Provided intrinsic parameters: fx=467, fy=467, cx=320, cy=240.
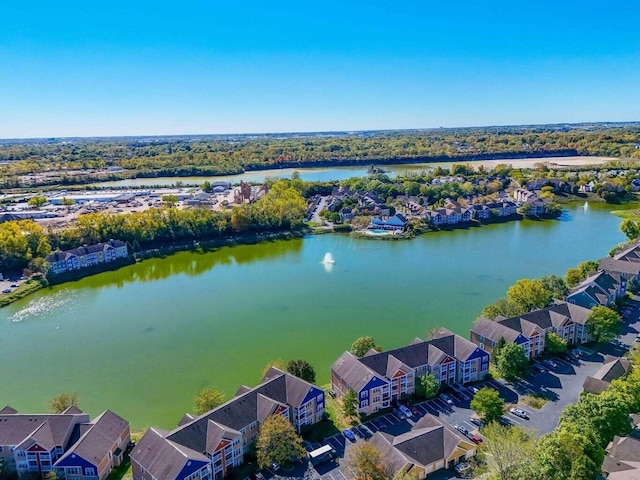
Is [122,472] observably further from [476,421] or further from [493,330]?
[493,330]

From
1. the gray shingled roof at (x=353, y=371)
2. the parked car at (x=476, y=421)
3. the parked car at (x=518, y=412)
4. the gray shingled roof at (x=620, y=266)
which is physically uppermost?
the gray shingled roof at (x=620, y=266)

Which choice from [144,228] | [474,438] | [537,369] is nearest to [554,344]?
[537,369]

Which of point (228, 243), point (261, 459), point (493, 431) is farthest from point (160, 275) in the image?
point (493, 431)

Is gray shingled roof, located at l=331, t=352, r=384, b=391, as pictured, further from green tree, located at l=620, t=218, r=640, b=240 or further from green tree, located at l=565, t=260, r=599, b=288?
green tree, located at l=620, t=218, r=640, b=240

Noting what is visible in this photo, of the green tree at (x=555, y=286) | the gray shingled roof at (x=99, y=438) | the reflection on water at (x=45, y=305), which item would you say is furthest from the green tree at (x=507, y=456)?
the reflection on water at (x=45, y=305)

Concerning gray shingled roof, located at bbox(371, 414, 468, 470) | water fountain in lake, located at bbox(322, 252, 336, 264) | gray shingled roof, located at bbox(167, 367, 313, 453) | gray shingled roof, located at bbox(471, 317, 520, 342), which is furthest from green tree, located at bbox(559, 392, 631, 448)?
water fountain in lake, located at bbox(322, 252, 336, 264)

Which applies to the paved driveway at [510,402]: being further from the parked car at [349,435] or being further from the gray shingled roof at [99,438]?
the gray shingled roof at [99,438]
